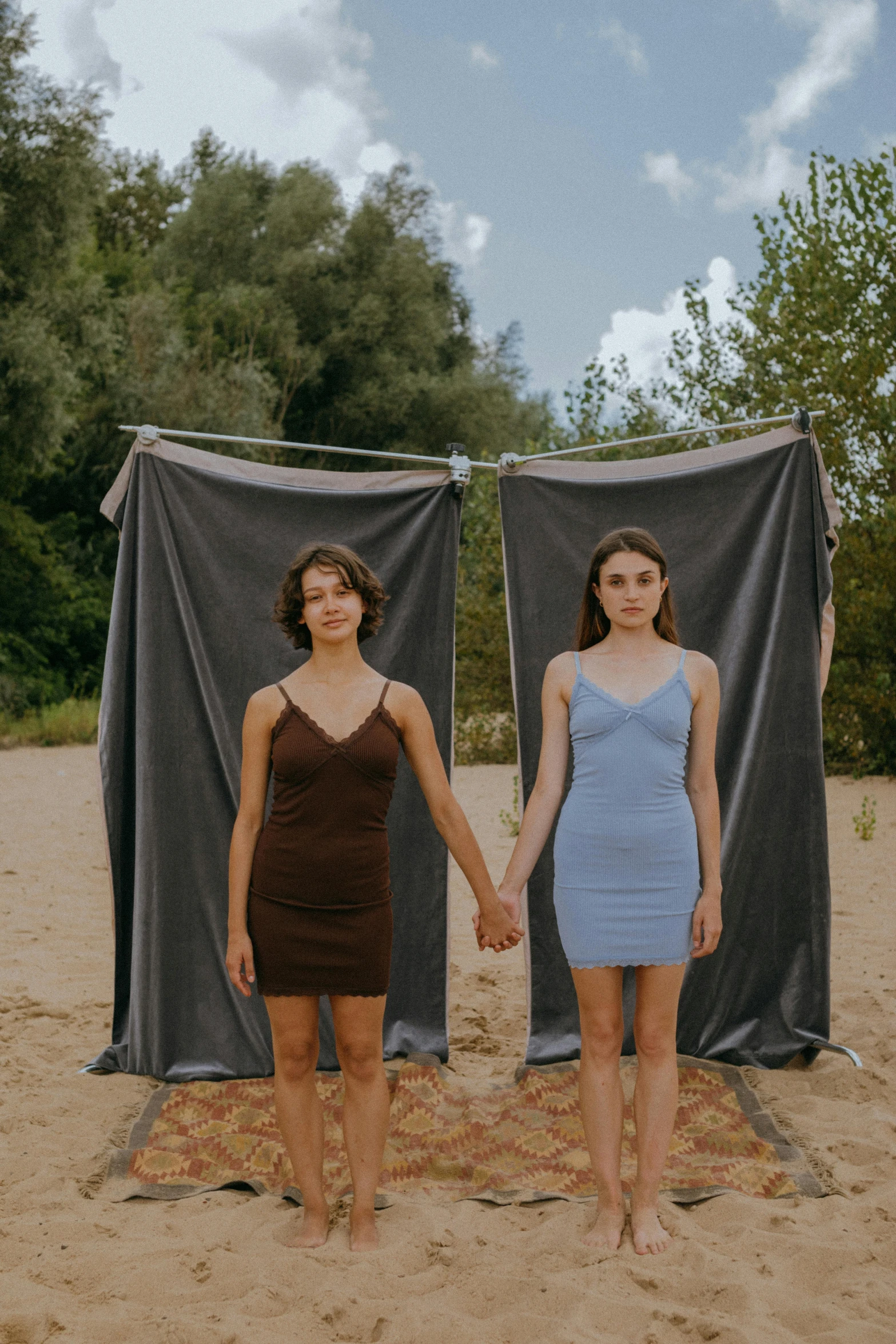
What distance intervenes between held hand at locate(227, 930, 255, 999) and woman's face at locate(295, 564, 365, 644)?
73 centimetres

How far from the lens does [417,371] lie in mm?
24797

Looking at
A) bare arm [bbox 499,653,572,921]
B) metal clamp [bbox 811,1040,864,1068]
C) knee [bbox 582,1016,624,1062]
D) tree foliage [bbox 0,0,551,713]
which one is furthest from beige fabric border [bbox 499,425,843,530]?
tree foliage [bbox 0,0,551,713]

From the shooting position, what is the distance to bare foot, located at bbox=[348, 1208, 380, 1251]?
8.66 ft

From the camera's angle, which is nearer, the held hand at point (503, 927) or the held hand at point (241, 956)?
the held hand at point (241, 956)

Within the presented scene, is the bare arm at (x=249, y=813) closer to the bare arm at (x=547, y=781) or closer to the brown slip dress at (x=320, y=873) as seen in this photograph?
the brown slip dress at (x=320, y=873)

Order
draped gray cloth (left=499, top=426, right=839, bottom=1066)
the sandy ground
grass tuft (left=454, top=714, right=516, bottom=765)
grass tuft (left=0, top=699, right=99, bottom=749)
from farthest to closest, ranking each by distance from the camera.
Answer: grass tuft (left=0, top=699, right=99, bottom=749) → grass tuft (left=454, top=714, right=516, bottom=765) → draped gray cloth (left=499, top=426, right=839, bottom=1066) → the sandy ground

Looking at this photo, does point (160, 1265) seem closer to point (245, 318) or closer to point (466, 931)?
point (466, 931)

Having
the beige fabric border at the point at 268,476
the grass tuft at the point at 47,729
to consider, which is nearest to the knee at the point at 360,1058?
the beige fabric border at the point at 268,476

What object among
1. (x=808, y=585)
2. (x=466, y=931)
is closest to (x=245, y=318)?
(x=466, y=931)

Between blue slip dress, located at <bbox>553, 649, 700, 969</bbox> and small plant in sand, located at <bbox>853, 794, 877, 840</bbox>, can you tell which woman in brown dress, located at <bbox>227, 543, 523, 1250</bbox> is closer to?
blue slip dress, located at <bbox>553, 649, 700, 969</bbox>

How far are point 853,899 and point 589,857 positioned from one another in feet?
14.4

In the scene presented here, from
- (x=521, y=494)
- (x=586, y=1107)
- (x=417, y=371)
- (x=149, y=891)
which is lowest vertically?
(x=586, y=1107)

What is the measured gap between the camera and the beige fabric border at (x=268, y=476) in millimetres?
3775

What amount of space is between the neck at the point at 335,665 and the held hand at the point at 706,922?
0.99 meters
